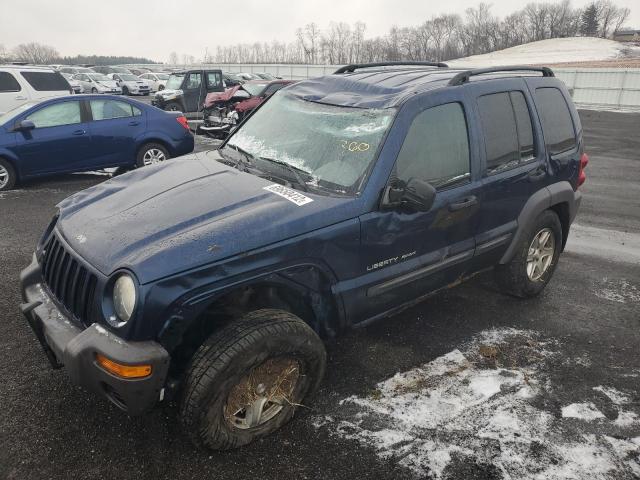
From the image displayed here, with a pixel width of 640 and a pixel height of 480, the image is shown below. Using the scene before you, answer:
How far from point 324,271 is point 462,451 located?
1212 millimetres

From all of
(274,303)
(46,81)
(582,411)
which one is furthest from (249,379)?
(46,81)

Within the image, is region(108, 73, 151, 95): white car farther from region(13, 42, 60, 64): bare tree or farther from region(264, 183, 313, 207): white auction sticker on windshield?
region(13, 42, 60, 64): bare tree

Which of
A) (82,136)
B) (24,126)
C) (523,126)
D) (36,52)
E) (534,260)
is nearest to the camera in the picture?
(523,126)

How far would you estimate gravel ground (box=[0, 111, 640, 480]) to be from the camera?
249cm

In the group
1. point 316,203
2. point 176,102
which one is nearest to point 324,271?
point 316,203

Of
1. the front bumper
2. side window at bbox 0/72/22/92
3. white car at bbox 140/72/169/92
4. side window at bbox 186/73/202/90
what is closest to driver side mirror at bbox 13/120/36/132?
side window at bbox 0/72/22/92

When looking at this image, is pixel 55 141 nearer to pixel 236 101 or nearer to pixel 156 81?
pixel 236 101

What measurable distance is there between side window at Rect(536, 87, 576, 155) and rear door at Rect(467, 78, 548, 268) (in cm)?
17

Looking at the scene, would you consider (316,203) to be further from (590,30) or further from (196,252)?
(590,30)

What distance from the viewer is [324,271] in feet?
8.87

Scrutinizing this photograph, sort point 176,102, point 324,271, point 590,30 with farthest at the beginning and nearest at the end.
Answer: point 590,30
point 176,102
point 324,271

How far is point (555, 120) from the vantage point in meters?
4.13

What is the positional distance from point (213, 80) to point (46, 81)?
7.04m

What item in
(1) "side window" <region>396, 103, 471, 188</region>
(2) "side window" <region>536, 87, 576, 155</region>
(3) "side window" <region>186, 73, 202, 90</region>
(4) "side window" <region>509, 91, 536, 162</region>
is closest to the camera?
(1) "side window" <region>396, 103, 471, 188</region>
